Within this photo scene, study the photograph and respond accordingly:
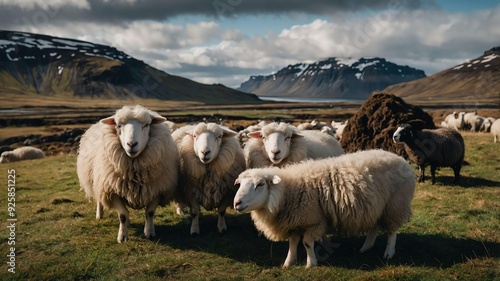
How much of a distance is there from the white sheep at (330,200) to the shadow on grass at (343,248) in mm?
320

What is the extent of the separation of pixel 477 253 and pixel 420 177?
264 inches

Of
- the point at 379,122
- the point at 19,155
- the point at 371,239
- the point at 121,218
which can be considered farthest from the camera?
the point at 19,155

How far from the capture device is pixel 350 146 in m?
17.2

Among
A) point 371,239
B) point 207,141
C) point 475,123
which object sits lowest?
point 371,239

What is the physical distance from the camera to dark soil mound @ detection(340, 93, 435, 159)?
15945mm

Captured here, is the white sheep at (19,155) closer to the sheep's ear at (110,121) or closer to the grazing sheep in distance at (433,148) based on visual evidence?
the sheep's ear at (110,121)

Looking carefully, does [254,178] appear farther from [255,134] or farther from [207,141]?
[255,134]

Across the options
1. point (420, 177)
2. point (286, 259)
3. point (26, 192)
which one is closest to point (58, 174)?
point (26, 192)

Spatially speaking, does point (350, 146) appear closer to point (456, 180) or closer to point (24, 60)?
point (456, 180)

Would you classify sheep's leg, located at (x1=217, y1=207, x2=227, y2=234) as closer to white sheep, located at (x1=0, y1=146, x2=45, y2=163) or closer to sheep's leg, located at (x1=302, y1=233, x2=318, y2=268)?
sheep's leg, located at (x1=302, y1=233, x2=318, y2=268)

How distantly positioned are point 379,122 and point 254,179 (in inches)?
458

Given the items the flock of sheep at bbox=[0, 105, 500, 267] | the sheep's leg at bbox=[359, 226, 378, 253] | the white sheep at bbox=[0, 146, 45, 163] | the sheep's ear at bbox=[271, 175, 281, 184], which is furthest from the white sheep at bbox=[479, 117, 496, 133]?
the white sheep at bbox=[0, 146, 45, 163]

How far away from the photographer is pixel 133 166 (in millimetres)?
7742

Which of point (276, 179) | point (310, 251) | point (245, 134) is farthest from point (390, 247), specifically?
point (245, 134)
